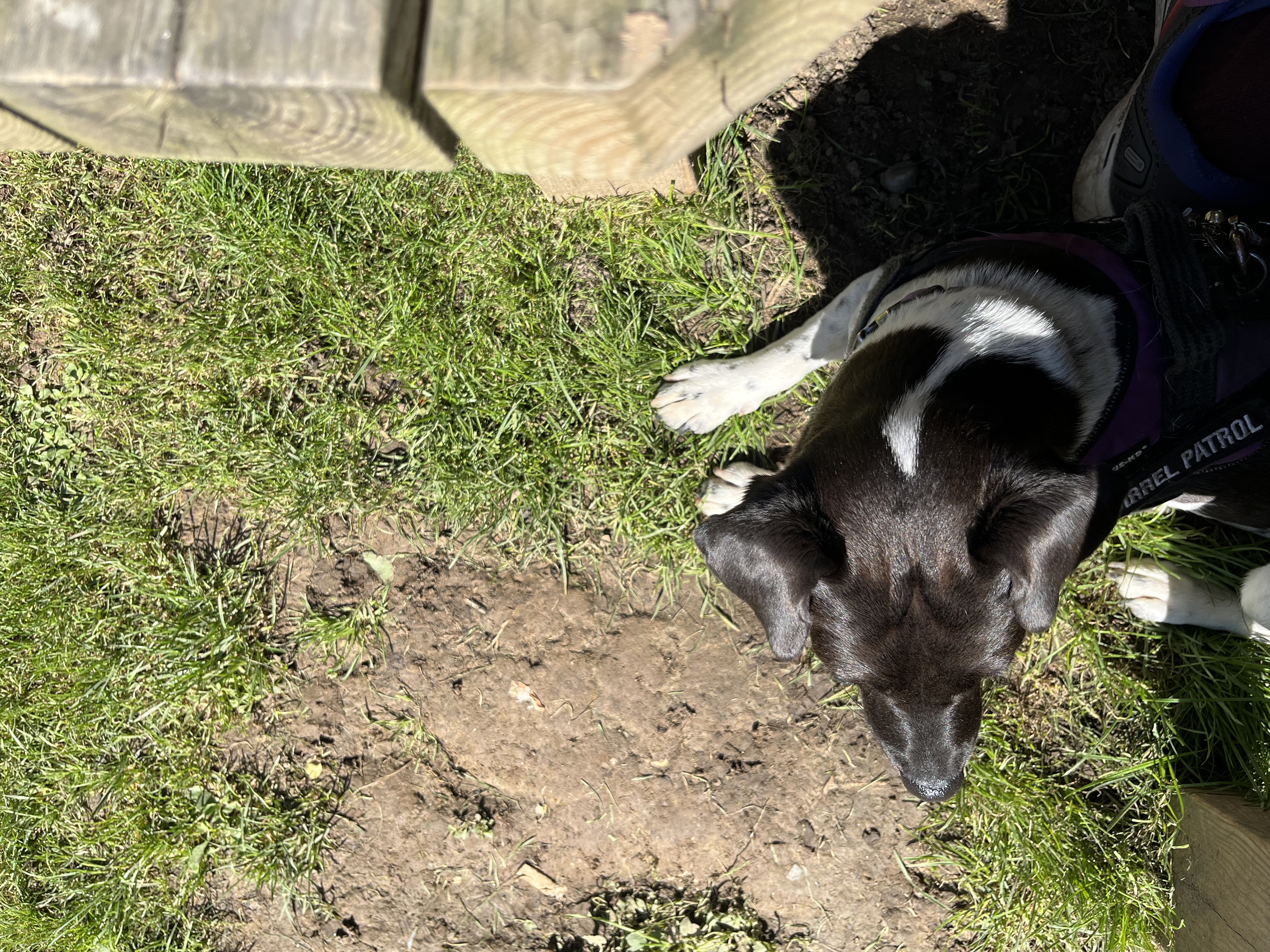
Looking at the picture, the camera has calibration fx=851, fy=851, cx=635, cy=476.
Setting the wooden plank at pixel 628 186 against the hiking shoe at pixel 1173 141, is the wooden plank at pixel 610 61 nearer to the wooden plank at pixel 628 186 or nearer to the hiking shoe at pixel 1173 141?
the wooden plank at pixel 628 186

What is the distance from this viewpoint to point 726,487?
11.3 ft

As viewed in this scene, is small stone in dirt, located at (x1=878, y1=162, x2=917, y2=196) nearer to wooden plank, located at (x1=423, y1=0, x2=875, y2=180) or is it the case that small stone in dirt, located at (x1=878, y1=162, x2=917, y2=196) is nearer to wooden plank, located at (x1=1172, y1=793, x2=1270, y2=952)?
wooden plank, located at (x1=423, y1=0, x2=875, y2=180)

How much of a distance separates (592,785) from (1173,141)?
306cm

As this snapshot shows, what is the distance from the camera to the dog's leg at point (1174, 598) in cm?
342

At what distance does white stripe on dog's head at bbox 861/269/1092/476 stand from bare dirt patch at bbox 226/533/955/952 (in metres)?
1.48

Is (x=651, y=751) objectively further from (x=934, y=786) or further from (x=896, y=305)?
(x=896, y=305)

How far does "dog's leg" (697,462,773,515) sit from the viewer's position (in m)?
Answer: 3.44

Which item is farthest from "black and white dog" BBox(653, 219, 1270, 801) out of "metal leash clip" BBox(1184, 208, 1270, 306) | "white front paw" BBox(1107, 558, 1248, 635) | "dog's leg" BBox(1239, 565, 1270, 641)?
"white front paw" BBox(1107, 558, 1248, 635)

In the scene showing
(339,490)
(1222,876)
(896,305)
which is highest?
(896,305)

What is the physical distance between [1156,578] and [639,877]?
8.01 ft

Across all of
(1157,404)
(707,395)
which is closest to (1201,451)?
(1157,404)

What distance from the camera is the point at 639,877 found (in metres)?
3.51

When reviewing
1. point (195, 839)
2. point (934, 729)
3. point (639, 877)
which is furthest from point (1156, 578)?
point (195, 839)

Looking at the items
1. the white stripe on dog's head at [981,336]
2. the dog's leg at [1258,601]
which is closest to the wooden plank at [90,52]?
the white stripe on dog's head at [981,336]
